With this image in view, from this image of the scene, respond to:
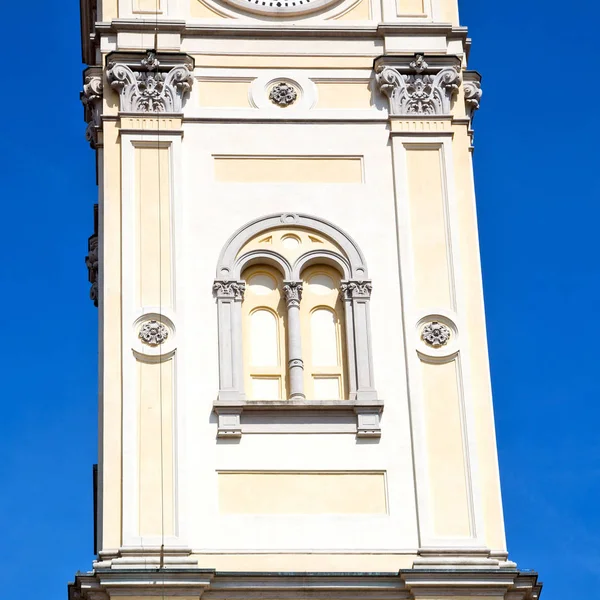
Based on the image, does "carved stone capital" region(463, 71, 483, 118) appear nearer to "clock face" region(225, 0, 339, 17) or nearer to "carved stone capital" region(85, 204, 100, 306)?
"clock face" region(225, 0, 339, 17)

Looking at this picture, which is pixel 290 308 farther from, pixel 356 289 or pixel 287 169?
pixel 287 169

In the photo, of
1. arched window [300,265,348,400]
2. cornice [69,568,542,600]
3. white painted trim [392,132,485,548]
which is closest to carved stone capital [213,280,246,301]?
arched window [300,265,348,400]

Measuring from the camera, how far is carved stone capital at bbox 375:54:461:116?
103ft

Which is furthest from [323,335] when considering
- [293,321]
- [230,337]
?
[230,337]

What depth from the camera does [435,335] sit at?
29.7m

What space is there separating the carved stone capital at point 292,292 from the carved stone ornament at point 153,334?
5.87 feet

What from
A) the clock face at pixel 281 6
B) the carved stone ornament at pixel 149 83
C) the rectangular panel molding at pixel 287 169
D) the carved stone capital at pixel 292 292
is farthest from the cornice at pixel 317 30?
the carved stone capital at pixel 292 292

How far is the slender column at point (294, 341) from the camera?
1151 inches

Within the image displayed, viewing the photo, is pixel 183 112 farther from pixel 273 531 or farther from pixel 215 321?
pixel 273 531

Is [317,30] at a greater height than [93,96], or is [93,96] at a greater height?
[317,30]

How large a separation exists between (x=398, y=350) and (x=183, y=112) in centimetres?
482

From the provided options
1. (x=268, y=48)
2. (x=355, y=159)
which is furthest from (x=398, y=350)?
(x=268, y=48)

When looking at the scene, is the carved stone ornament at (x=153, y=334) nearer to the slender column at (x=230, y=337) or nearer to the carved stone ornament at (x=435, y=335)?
the slender column at (x=230, y=337)

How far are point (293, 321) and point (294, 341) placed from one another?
32 centimetres
